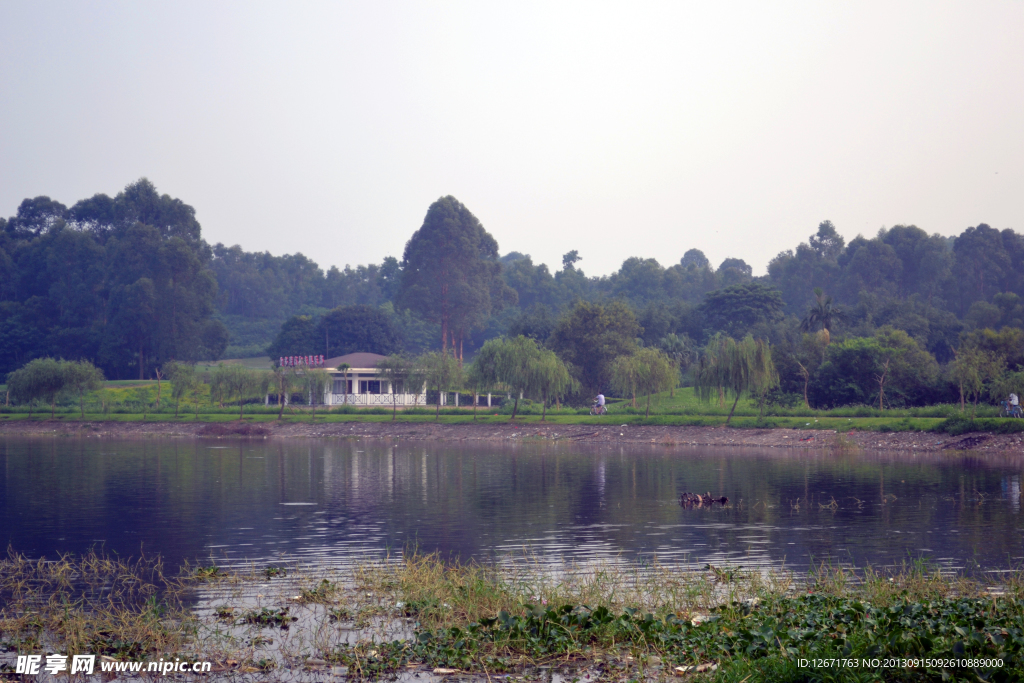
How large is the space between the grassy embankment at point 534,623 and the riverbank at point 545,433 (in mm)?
35699

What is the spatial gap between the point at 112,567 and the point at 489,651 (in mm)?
9426

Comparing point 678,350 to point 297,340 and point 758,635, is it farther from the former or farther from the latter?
point 758,635

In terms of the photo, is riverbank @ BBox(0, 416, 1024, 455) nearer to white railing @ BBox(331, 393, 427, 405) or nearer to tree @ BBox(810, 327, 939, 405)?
tree @ BBox(810, 327, 939, 405)

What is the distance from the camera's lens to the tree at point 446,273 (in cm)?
11519

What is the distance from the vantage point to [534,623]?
10.3 m

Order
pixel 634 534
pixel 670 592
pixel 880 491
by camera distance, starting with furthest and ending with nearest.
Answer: pixel 880 491 → pixel 634 534 → pixel 670 592

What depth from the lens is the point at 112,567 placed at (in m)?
16.1

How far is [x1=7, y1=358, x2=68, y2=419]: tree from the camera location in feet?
226

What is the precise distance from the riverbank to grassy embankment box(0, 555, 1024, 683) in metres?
35.7

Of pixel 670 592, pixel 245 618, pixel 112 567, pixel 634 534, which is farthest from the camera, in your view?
pixel 634 534

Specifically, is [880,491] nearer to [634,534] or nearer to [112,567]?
[634,534]

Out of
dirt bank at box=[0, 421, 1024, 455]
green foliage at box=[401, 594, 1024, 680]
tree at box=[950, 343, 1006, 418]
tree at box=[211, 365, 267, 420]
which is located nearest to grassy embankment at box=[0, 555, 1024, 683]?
green foliage at box=[401, 594, 1024, 680]

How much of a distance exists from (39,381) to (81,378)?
3154 millimetres

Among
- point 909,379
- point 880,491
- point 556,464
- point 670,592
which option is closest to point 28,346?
point 556,464
